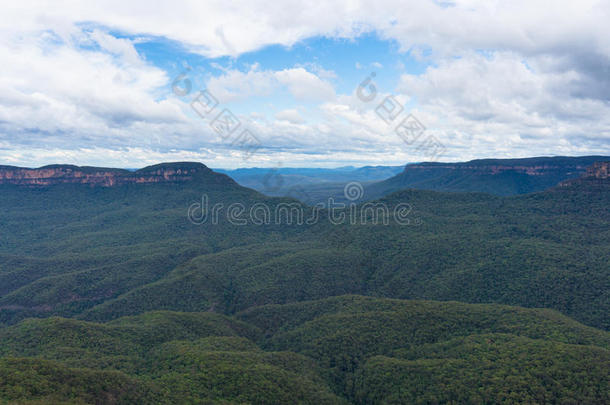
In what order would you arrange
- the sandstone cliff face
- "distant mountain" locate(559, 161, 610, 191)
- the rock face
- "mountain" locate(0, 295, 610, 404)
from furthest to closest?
1. the rock face
2. the sandstone cliff face
3. "distant mountain" locate(559, 161, 610, 191)
4. "mountain" locate(0, 295, 610, 404)

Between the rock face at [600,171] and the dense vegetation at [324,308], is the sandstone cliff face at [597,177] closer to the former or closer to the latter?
the rock face at [600,171]

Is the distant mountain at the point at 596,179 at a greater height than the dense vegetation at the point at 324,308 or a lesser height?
greater

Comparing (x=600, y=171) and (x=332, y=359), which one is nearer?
(x=332, y=359)

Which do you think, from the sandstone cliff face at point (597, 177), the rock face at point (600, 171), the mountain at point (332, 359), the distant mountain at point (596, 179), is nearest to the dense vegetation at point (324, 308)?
the mountain at point (332, 359)

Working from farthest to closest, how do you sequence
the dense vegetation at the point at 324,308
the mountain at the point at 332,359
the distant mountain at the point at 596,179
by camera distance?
the distant mountain at the point at 596,179 → the dense vegetation at the point at 324,308 → the mountain at the point at 332,359

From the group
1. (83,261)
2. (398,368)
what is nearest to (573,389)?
(398,368)

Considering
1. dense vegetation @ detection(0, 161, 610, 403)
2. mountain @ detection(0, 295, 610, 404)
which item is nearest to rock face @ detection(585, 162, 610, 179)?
dense vegetation @ detection(0, 161, 610, 403)

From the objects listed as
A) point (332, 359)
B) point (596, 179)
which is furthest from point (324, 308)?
point (596, 179)

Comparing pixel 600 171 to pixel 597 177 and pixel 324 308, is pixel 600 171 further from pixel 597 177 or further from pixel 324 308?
pixel 324 308

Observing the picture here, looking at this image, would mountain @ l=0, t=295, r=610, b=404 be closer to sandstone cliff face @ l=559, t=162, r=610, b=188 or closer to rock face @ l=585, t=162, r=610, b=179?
sandstone cliff face @ l=559, t=162, r=610, b=188

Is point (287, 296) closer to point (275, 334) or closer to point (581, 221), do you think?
point (275, 334)
